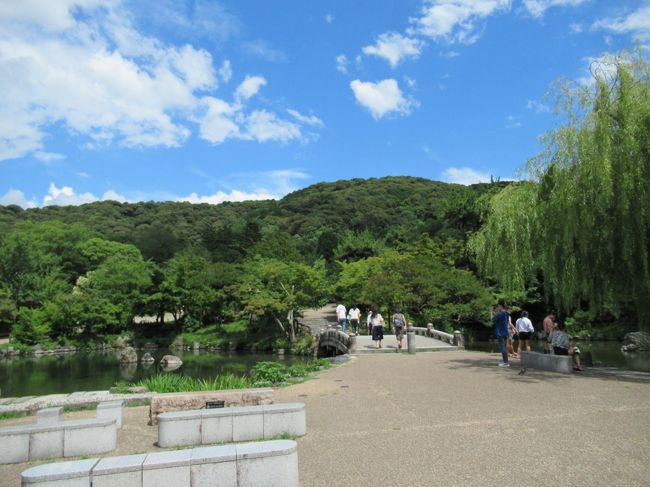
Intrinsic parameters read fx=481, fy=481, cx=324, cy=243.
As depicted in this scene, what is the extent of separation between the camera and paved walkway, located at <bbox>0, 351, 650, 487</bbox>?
4852 mm

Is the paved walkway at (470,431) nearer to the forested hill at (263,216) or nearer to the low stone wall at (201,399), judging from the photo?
the low stone wall at (201,399)

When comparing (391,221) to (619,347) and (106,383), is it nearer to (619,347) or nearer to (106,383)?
(619,347)

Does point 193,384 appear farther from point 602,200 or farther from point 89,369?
point 89,369

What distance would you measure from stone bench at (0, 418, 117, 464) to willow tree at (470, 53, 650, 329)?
998cm

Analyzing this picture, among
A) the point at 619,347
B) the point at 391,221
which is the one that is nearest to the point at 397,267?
the point at 619,347

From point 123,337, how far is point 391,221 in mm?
50703

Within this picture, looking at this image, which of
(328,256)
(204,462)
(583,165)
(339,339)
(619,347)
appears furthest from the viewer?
(328,256)

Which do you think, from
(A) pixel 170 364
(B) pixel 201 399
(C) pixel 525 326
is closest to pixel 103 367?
(A) pixel 170 364

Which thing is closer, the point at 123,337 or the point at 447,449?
the point at 447,449

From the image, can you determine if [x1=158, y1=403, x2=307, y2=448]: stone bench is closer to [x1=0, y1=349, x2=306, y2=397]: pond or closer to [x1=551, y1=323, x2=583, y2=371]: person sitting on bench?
[x1=551, y1=323, x2=583, y2=371]: person sitting on bench

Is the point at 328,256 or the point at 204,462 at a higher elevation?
the point at 328,256

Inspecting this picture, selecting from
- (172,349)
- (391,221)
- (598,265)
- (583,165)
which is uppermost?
(391,221)

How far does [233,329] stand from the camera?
122ft

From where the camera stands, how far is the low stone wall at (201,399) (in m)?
7.31
